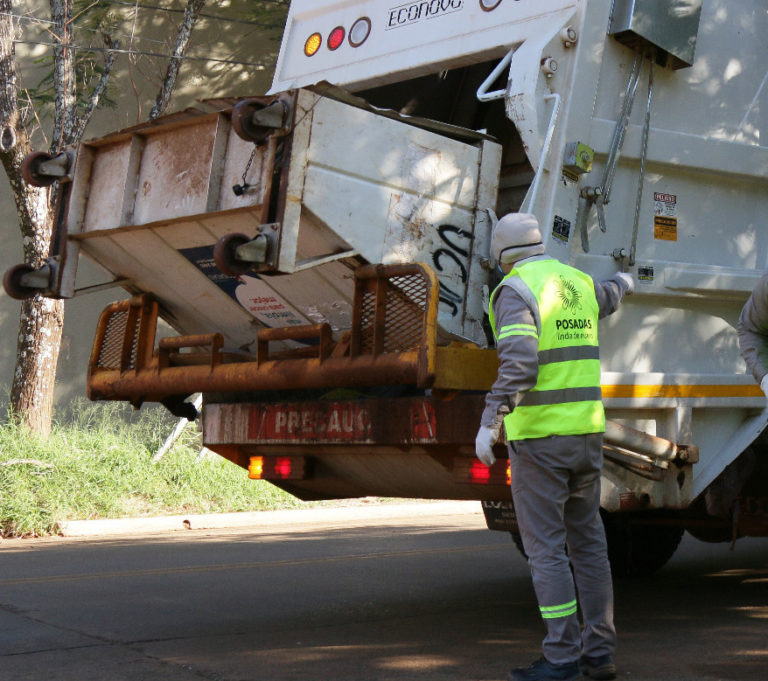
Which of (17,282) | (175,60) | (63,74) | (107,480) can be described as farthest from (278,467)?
(175,60)

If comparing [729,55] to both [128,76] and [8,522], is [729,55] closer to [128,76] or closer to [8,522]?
[8,522]

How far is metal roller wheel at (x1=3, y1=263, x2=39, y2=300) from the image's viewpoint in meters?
5.63

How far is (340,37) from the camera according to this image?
639 cm

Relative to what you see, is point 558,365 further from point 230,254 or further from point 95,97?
point 95,97

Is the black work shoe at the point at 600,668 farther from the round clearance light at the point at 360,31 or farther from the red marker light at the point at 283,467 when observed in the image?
the round clearance light at the point at 360,31

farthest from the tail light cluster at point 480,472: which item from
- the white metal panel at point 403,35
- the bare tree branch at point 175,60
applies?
the bare tree branch at point 175,60

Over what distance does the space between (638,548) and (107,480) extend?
17.1ft

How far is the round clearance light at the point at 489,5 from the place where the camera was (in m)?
5.54

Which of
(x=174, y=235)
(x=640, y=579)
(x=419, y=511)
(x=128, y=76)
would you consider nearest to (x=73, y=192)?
(x=174, y=235)

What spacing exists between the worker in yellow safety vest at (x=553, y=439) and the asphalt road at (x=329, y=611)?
1.18ft

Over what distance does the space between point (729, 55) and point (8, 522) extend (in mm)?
6703

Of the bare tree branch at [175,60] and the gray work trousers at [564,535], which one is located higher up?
the bare tree branch at [175,60]

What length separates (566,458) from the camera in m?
4.26

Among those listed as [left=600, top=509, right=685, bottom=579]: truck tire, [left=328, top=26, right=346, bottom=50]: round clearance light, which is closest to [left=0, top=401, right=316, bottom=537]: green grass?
[left=600, top=509, right=685, bottom=579]: truck tire
